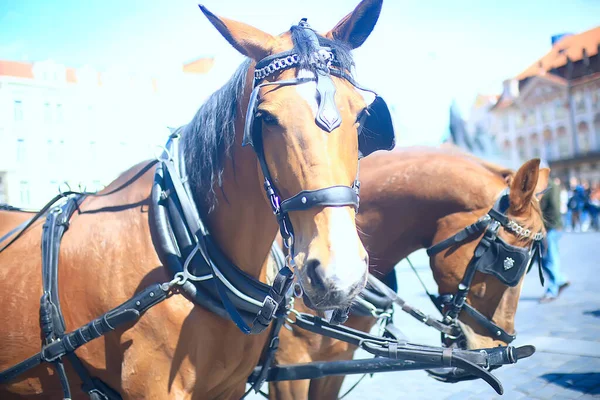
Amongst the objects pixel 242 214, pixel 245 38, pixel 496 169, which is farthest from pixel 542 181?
pixel 245 38

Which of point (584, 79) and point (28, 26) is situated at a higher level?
point (584, 79)

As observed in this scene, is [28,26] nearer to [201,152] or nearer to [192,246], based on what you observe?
[201,152]

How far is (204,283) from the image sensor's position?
1680mm

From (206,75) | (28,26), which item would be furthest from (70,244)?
(206,75)

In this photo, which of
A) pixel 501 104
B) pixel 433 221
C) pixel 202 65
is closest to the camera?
pixel 433 221

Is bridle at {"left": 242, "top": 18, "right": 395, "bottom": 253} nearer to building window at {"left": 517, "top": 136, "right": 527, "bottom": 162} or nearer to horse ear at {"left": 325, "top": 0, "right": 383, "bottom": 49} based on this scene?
→ horse ear at {"left": 325, "top": 0, "right": 383, "bottom": 49}

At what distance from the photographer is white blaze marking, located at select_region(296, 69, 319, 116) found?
1335mm

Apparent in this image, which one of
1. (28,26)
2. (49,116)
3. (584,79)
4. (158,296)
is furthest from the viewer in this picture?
(584,79)

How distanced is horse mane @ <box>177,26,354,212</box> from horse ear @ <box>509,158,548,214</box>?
1353 millimetres

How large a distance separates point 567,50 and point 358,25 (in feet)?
121

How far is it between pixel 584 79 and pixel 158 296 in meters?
36.5

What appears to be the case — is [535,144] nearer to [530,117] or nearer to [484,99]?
[530,117]

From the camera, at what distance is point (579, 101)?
33781mm

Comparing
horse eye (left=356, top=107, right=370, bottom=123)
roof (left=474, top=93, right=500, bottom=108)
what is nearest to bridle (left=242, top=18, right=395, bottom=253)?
horse eye (left=356, top=107, right=370, bottom=123)
